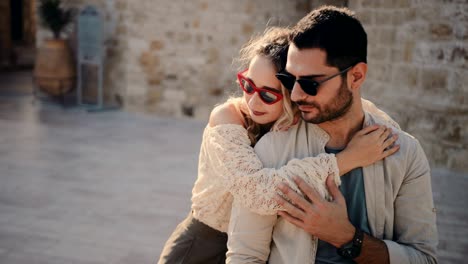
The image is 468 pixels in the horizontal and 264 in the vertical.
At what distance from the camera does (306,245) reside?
5.90ft

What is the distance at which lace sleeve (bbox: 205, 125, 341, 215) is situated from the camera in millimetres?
1788

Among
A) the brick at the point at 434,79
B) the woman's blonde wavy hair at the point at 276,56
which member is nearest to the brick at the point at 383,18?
the brick at the point at 434,79

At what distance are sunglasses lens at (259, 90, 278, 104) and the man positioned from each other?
0.12 m

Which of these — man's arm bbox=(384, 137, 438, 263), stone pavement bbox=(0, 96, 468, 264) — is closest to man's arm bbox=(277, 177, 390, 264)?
man's arm bbox=(384, 137, 438, 263)

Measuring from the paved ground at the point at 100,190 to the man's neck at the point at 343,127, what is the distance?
1.93m

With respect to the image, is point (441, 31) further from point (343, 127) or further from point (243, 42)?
point (343, 127)

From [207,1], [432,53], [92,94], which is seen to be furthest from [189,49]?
[432,53]

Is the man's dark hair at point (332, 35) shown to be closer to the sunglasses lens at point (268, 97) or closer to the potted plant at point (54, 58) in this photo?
the sunglasses lens at point (268, 97)

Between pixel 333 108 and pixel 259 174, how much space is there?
12.6 inches

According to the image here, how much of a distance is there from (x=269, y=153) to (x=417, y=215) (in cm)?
52

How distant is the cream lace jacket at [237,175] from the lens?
179 centimetres

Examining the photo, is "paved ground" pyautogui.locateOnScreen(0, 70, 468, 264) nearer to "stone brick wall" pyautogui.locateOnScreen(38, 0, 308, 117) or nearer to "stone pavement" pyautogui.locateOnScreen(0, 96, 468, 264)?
"stone pavement" pyautogui.locateOnScreen(0, 96, 468, 264)

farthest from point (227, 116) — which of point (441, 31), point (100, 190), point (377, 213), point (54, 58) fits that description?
point (54, 58)

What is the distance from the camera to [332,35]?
1797 millimetres
